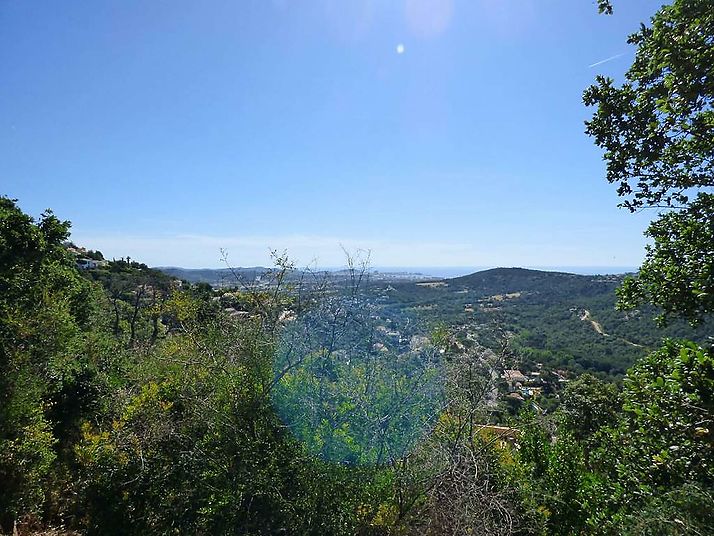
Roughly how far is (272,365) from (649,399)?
4779 mm

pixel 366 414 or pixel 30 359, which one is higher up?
pixel 30 359

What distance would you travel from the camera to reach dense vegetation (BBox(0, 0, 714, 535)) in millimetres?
3605

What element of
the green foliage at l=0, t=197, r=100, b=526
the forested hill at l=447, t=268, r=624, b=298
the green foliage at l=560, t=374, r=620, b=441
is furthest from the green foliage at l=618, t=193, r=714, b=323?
the forested hill at l=447, t=268, r=624, b=298

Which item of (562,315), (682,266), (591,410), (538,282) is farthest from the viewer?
(538,282)

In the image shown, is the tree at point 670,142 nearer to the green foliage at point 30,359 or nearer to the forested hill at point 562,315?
the green foliage at point 30,359

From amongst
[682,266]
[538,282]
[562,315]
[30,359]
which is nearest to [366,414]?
[682,266]

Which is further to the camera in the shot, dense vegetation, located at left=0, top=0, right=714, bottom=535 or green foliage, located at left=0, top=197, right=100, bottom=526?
green foliage, located at left=0, top=197, right=100, bottom=526

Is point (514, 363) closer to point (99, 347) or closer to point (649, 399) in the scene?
point (649, 399)

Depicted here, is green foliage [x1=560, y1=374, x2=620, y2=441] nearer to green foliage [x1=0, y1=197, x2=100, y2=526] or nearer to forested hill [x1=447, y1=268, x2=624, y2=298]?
green foliage [x1=0, y1=197, x2=100, y2=526]

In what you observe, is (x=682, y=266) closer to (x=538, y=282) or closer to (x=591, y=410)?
(x=591, y=410)

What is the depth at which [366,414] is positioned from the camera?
5.36 m

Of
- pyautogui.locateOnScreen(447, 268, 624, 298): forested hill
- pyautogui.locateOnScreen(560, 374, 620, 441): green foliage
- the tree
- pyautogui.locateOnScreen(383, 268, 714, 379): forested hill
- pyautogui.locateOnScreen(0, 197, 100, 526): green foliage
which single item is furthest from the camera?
pyautogui.locateOnScreen(447, 268, 624, 298): forested hill

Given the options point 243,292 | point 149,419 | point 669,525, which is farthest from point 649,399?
point 149,419

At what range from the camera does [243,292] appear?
7320 mm
